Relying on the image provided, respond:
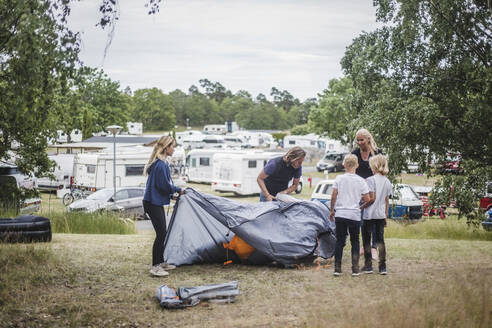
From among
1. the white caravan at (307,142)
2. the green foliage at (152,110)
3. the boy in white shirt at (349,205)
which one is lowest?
the boy in white shirt at (349,205)

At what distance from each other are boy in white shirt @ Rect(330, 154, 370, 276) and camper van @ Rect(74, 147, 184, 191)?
1895 cm

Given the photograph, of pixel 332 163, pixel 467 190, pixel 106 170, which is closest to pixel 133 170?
pixel 106 170

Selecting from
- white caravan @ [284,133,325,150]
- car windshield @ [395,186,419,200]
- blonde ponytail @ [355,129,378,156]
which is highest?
white caravan @ [284,133,325,150]

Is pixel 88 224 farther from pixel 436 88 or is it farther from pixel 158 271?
pixel 436 88

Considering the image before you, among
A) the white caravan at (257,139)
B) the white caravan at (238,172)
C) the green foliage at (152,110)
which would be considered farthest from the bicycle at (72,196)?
the green foliage at (152,110)

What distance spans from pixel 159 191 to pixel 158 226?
1.31ft

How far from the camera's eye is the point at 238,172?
89.2 feet

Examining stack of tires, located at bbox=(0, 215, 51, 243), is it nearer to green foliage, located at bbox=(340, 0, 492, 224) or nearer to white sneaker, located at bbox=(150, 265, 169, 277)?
white sneaker, located at bbox=(150, 265, 169, 277)

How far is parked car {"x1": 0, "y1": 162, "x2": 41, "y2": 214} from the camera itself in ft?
35.9

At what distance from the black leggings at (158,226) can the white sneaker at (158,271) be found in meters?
0.11

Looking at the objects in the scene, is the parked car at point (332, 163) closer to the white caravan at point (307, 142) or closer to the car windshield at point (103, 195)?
the white caravan at point (307, 142)

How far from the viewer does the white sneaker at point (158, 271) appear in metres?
5.92

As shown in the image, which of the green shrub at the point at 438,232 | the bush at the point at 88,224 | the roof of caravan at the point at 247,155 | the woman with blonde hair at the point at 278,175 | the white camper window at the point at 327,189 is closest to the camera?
the woman with blonde hair at the point at 278,175

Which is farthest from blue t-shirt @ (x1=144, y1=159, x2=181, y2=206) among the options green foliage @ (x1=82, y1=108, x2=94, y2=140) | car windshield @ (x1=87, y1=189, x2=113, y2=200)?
green foliage @ (x1=82, y1=108, x2=94, y2=140)
